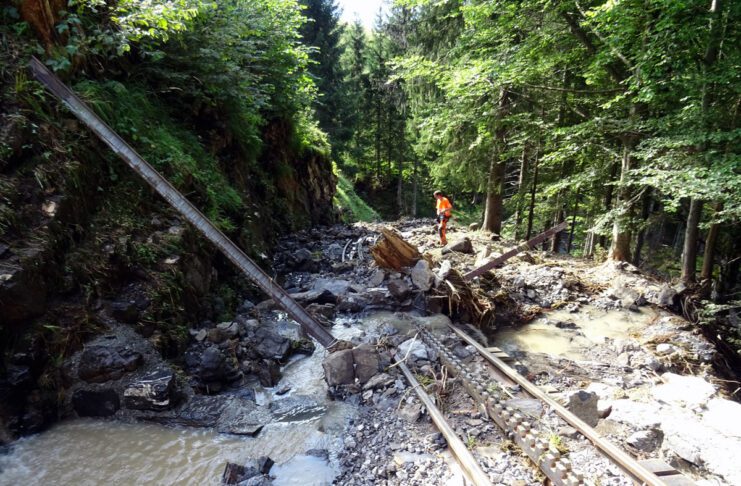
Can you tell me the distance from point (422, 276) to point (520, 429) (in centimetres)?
471

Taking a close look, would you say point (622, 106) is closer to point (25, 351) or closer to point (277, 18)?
point (277, 18)

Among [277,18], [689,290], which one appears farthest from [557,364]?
[277,18]

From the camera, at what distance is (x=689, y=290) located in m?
8.74

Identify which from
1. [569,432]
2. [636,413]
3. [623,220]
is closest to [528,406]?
[569,432]

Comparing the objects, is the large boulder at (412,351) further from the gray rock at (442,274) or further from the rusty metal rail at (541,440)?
the gray rock at (442,274)

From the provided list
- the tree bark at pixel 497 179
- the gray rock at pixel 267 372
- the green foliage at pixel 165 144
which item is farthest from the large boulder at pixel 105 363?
the tree bark at pixel 497 179

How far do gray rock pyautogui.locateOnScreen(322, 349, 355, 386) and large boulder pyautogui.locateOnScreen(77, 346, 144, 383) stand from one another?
2673 millimetres

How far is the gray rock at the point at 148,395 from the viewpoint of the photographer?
4.66m

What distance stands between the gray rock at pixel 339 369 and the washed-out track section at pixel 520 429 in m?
0.84

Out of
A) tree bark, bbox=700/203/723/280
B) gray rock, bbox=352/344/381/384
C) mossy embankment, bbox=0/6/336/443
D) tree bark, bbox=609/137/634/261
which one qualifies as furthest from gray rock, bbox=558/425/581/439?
tree bark, bbox=700/203/723/280

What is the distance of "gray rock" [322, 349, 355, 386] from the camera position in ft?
18.0

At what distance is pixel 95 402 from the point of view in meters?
4.56

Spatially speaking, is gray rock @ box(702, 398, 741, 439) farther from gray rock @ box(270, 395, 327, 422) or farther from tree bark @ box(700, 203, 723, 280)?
tree bark @ box(700, 203, 723, 280)

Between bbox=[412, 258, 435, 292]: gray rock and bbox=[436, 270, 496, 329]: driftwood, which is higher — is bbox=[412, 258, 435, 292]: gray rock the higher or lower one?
the higher one
